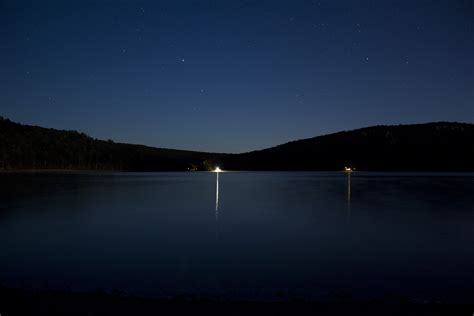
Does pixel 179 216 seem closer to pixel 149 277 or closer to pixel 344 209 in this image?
pixel 344 209

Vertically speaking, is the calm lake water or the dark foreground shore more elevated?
the dark foreground shore

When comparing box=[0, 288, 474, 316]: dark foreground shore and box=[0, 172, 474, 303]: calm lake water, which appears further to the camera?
box=[0, 172, 474, 303]: calm lake water

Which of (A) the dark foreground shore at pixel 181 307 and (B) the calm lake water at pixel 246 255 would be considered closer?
(A) the dark foreground shore at pixel 181 307

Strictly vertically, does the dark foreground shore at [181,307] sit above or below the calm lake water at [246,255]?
above

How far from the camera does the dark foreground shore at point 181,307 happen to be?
6727 mm

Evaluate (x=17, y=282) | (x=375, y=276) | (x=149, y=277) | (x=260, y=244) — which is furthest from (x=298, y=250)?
(x=17, y=282)

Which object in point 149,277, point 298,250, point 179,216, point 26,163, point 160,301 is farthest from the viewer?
point 26,163

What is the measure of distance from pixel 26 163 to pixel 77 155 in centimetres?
2719

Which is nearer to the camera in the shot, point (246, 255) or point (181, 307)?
point (181, 307)

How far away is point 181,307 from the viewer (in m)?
7.02

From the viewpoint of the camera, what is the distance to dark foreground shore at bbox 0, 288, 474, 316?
6727 mm

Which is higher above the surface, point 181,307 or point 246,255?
point 181,307

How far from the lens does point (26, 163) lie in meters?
170

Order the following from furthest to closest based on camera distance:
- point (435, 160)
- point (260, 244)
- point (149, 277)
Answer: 1. point (435, 160)
2. point (260, 244)
3. point (149, 277)
